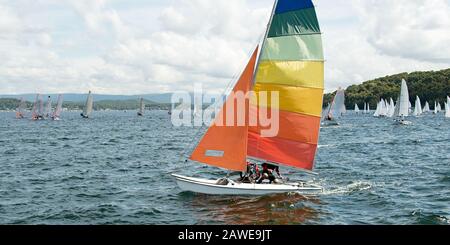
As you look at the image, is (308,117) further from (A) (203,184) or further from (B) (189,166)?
(B) (189,166)

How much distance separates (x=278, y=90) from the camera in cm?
2809

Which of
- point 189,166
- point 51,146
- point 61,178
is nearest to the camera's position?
point 61,178

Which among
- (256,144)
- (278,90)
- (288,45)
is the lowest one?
(256,144)

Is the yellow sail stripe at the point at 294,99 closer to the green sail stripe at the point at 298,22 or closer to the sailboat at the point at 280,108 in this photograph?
the sailboat at the point at 280,108

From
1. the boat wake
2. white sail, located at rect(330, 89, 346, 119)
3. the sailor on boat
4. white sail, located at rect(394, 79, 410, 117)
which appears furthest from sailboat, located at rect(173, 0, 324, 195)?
white sail, located at rect(394, 79, 410, 117)

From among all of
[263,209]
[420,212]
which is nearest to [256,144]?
[263,209]

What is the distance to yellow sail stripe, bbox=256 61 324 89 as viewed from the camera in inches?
1084

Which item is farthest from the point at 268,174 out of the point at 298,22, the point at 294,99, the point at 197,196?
the point at 298,22

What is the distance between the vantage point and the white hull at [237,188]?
27922mm

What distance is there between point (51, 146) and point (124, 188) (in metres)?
35.2

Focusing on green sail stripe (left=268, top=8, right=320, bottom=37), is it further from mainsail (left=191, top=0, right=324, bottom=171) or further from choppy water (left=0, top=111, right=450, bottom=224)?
choppy water (left=0, top=111, right=450, bottom=224)

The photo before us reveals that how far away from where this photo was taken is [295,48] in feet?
89.9

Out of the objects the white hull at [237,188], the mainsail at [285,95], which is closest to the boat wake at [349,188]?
the white hull at [237,188]

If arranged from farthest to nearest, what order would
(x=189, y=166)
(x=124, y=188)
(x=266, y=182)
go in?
(x=189, y=166) < (x=124, y=188) < (x=266, y=182)
